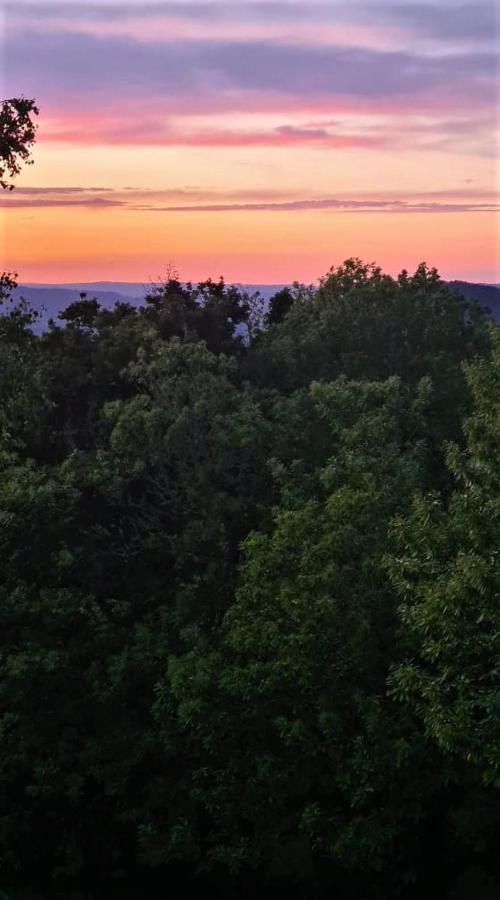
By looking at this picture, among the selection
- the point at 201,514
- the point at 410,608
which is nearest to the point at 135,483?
the point at 201,514

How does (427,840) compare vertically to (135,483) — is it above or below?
below

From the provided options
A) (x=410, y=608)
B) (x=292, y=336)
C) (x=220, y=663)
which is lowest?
(x=220, y=663)

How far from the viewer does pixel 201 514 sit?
1212 inches

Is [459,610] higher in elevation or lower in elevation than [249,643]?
higher

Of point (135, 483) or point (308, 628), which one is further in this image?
point (135, 483)

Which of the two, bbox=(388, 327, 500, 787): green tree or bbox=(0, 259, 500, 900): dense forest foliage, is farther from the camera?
bbox=(0, 259, 500, 900): dense forest foliage

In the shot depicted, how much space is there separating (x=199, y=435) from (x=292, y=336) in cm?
1427

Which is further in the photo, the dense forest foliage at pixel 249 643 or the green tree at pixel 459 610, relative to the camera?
the dense forest foliage at pixel 249 643

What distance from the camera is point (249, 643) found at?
2283 centimetres

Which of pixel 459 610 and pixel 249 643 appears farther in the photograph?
pixel 249 643

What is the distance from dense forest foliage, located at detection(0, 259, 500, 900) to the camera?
65.8ft

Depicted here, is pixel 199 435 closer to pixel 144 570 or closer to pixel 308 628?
pixel 144 570

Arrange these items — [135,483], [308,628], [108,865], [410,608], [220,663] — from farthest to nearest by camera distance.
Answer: [135,483] < [108,865] < [220,663] < [308,628] < [410,608]

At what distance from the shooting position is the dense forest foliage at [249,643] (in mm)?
20062
